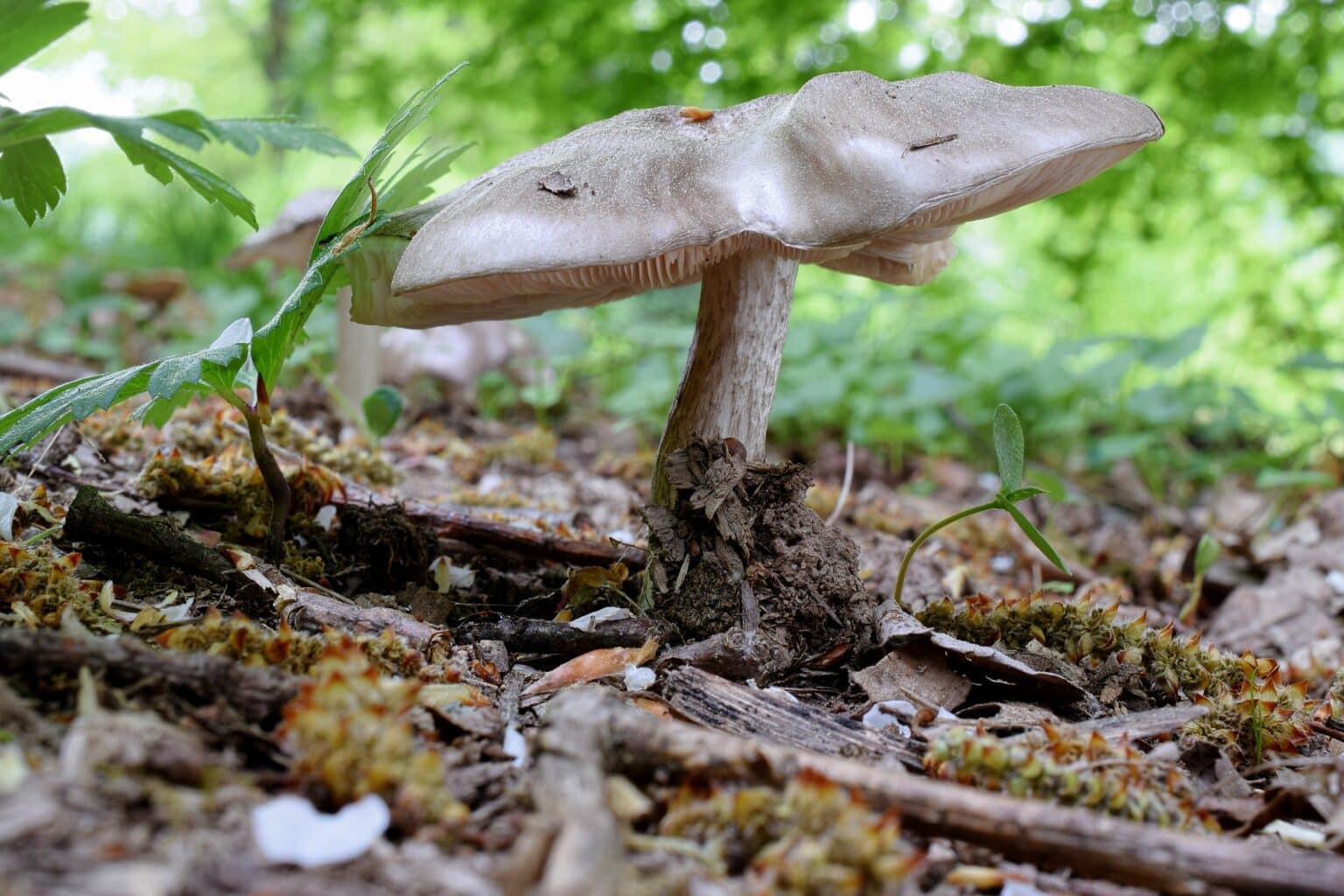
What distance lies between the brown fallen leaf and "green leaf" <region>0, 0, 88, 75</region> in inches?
59.1

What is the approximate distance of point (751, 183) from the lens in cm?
185

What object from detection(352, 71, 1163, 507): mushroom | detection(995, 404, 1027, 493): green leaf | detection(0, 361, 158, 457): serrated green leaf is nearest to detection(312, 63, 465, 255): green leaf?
detection(352, 71, 1163, 507): mushroom

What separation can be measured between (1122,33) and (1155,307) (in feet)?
17.0

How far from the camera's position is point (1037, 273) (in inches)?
489

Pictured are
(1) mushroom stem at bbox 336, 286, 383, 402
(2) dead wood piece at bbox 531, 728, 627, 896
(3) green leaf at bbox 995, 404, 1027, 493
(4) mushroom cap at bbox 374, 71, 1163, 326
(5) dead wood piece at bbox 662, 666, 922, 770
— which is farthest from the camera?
(1) mushroom stem at bbox 336, 286, 383, 402

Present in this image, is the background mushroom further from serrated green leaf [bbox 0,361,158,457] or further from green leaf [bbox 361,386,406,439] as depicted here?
serrated green leaf [bbox 0,361,158,457]

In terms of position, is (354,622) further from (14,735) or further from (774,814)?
(774,814)

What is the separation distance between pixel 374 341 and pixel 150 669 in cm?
401

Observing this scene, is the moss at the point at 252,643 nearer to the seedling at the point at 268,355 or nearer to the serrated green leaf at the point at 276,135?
the seedling at the point at 268,355

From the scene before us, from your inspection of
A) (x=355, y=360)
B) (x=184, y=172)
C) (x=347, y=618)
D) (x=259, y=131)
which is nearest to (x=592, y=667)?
(x=347, y=618)

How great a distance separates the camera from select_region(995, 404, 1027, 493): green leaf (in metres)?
2.07

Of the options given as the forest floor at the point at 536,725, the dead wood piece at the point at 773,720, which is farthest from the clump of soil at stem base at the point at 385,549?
the dead wood piece at the point at 773,720

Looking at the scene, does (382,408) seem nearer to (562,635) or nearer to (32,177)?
(32,177)

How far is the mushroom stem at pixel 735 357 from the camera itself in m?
2.41
